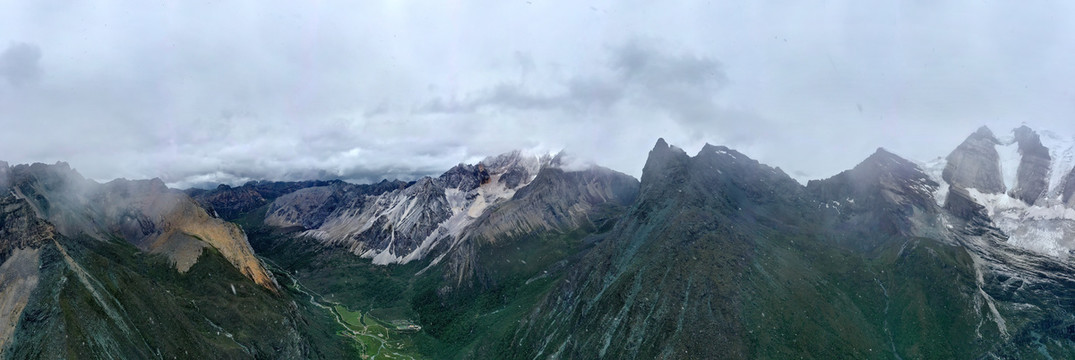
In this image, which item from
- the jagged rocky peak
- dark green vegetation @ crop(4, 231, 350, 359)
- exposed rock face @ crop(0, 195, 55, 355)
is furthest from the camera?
the jagged rocky peak

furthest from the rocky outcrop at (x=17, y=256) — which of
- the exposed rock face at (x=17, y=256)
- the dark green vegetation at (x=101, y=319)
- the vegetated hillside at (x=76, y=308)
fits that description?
the dark green vegetation at (x=101, y=319)

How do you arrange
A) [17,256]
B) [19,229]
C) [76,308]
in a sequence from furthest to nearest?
[19,229]
[17,256]
[76,308]

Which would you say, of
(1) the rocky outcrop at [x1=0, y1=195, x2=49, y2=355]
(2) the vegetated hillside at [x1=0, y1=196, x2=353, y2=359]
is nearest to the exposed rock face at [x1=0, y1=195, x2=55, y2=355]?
(1) the rocky outcrop at [x1=0, y1=195, x2=49, y2=355]

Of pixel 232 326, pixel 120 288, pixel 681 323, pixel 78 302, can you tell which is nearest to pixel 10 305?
pixel 78 302

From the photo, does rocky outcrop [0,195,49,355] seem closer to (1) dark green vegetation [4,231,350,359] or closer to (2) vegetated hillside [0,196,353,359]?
(2) vegetated hillside [0,196,353,359]

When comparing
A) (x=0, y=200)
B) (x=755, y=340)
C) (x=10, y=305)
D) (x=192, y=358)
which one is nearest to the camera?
(x=10, y=305)

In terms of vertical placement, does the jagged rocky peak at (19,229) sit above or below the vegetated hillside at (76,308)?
above

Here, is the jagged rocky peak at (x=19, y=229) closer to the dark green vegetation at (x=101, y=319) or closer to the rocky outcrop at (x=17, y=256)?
the rocky outcrop at (x=17, y=256)

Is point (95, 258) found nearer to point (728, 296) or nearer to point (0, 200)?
point (0, 200)

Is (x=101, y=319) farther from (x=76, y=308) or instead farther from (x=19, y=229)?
(x=19, y=229)

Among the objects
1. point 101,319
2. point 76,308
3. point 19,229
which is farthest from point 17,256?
point 101,319

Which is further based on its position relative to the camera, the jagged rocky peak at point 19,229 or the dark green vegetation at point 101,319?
the jagged rocky peak at point 19,229
